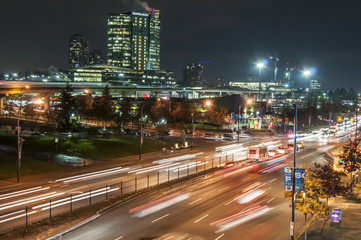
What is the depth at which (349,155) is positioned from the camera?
1305 inches

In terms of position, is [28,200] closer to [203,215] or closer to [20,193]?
[20,193]

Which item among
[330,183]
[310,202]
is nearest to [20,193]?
[310,202]

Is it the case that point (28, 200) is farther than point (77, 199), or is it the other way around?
point (77, 199)

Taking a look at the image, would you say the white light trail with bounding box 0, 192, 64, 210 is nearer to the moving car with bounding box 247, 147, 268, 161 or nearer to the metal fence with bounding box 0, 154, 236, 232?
the metal fence with bounding box 0, 154, 236, 232

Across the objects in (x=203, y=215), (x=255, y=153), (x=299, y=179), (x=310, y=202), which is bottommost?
(x=203, y=215)

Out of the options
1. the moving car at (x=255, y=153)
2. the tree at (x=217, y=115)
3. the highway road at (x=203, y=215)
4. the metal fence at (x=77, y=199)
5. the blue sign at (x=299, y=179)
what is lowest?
the highway road at (x=203, y=215)

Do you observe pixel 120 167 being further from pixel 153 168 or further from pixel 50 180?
pixel 50 180

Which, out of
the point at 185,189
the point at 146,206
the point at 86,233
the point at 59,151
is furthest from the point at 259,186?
the point at 59,151

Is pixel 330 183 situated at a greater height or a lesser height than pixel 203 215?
greater

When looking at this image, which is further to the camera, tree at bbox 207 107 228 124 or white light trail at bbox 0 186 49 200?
tree at bbox 207 107 228 124

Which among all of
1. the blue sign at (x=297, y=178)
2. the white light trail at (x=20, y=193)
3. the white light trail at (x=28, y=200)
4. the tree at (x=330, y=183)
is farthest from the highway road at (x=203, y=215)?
the white light trail at (x=20, y=193)

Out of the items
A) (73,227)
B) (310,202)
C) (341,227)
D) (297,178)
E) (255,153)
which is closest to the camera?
(297,178)

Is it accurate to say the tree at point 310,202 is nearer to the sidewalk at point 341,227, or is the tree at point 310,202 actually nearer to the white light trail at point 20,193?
the sidewalk at point 341,227

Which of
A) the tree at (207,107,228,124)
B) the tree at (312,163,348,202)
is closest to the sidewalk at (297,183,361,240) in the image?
the tree at (312,163,348,202)
